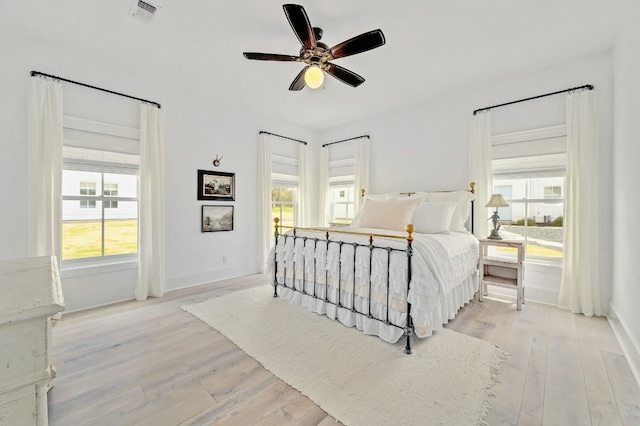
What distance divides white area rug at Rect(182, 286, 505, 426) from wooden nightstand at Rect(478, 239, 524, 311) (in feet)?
3.88

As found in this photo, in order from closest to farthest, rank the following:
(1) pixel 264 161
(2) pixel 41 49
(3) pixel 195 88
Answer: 1. (2) pixel 41 49
2. (3) pixel 195 88
3. (1) pixel 264 161

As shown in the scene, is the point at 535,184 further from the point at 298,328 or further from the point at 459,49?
the point at 298,328

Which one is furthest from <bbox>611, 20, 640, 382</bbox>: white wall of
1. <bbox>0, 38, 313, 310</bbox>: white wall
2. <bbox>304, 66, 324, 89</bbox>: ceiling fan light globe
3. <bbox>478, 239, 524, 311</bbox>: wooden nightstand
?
<bbox>0, 38, 313, 310</bbox>: white wall

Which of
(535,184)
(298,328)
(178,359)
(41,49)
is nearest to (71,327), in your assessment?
(178,359)

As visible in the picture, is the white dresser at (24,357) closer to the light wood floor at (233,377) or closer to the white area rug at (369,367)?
the light wood floor at (233,377)

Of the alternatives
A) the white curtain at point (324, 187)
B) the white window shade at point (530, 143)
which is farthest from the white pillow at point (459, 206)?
the white curtain at point (324, 187)

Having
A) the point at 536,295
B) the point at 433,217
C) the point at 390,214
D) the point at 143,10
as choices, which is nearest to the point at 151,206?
the point at 143,10

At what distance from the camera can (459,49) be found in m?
3.03

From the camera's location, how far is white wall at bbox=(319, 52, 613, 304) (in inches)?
122

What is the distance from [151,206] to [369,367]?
3.39 m

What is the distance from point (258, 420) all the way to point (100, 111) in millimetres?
3891

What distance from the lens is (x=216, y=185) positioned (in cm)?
452

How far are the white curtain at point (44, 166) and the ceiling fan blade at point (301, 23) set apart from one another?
2.88 m

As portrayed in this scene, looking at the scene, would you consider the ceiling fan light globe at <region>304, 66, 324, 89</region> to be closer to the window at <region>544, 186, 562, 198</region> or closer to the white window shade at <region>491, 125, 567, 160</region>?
the white window shade at <region>491, 125, 567, 160</region>
